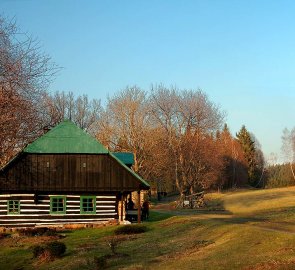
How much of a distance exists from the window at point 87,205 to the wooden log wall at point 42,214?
230 millimetres

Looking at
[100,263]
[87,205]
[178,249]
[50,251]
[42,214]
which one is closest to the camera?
[100,263]

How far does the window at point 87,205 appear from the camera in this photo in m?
36.5

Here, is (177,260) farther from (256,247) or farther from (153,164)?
(153,164)

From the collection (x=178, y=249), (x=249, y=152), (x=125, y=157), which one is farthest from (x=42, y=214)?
(x=249, y=152)

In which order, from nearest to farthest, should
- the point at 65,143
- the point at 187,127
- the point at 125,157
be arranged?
the point at 65,143, the point at 125,157, the point at 187,127

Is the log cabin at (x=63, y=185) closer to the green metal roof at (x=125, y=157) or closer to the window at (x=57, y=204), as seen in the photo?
the window at (x=57, y=204)

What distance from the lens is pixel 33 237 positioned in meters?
30.5

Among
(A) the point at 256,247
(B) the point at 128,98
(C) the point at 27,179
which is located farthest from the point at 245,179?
(A) the point at 256,247

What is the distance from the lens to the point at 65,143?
123 feet

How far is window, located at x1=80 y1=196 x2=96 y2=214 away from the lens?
3650 cm

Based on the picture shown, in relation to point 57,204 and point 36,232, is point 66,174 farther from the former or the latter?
point 36,232

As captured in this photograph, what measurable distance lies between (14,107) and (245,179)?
87.2 metres

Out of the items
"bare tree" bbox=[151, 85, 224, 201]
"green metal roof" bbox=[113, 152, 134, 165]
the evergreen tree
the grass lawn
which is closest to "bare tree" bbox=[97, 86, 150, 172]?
"bare tree" bbox=[151, 85, 224, 201]

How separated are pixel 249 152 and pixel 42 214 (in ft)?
266
